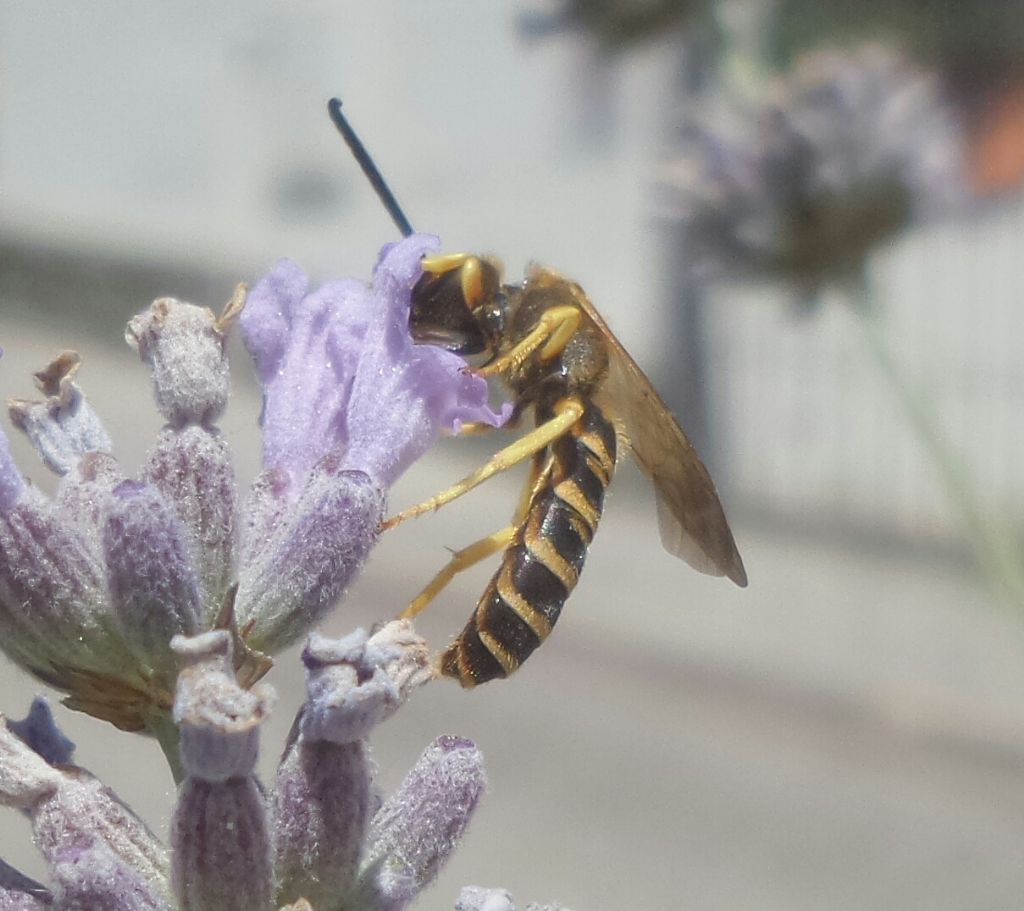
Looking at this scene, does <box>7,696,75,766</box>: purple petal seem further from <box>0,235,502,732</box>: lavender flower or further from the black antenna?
the black antenna

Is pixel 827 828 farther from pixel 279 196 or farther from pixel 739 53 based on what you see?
pixel 279 196

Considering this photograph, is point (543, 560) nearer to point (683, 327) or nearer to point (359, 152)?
point (359, 152)

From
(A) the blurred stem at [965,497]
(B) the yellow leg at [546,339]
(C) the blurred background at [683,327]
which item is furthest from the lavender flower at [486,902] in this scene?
(C) the blurred background at [683,327]

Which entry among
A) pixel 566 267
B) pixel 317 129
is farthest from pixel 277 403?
pixel 317 129

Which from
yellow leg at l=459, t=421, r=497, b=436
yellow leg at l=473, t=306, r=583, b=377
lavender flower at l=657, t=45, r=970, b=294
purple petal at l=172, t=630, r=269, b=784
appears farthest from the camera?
lavender flower at l=657, t=45, r=970, b=294

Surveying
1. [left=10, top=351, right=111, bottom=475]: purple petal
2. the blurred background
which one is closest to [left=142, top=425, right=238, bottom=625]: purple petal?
[left=10, top=351, right=111, bottom=475]: purple petal

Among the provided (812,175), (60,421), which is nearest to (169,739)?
(60,421)

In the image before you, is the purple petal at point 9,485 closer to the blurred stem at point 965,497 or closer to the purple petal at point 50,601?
the purple petal at point 50,601
